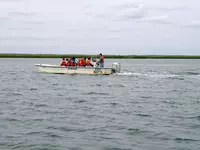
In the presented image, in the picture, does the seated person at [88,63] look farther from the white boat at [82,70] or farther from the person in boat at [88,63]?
the white boat at [82,70]

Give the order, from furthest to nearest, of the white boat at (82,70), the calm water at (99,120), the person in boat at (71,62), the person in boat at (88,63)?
the person in boat at (71,62)
the person in boat at (88,63)
the white boat at (82,70)
the calm water at (99,120)

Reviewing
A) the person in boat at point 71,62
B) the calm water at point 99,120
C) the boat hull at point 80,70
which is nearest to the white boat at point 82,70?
the boat hull at point 80,70

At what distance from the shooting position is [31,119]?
16.0 m

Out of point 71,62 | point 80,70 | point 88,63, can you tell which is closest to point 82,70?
point 80,70

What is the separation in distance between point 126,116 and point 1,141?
621cm

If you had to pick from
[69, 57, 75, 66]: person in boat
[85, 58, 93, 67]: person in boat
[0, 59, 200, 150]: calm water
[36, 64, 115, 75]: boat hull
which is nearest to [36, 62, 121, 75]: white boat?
[36, 64, 115, 75]: boat hull

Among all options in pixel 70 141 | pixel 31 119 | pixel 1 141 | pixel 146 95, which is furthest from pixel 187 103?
pixel 1 141

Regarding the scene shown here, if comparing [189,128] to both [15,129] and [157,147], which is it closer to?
[157,147]

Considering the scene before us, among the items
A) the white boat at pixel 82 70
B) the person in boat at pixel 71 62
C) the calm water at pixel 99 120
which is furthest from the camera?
the person in boat at pixel 71 62

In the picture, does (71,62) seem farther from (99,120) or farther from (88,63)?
(99,120)

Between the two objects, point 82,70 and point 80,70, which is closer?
point 82,70

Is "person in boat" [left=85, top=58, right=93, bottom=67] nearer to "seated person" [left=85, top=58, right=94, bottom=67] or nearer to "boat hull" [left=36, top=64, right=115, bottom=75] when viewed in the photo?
"seated person" [left=85, top=58, right=94, bottom=67]

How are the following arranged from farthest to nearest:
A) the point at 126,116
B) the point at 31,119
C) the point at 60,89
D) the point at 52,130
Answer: the point at 60,89 → the point at 126,116 → the point at 31,119 → the point at 52,130

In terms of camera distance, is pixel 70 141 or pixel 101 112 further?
pixel 101 112
